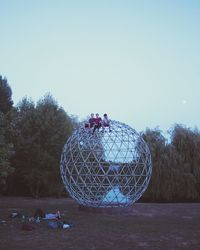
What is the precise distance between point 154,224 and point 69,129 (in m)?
16.0

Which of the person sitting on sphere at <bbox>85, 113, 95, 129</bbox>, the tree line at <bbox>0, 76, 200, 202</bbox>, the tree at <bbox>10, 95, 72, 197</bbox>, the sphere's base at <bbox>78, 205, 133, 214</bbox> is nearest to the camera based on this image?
the sphere's base at <bbox>78, 205, 133, 214</bbox>

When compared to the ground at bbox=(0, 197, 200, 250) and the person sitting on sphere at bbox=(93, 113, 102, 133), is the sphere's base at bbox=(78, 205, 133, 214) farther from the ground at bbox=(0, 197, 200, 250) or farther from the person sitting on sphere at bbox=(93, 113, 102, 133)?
the person sitting on sphere at bbox=(93, 113, 102, 133)

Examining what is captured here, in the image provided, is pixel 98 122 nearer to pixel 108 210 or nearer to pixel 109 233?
pixel 108 210

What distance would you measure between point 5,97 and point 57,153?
7.44 metres

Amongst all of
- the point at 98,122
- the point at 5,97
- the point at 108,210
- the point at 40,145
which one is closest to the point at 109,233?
the point at 108,210

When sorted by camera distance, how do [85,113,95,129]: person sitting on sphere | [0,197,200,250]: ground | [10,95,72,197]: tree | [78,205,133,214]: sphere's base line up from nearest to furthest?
[0,197,200,250]: ground
[78,205,133,214]: sphere's base
[85,113,95,129]: person sitting on sphere
[10,95,72,197]: tree

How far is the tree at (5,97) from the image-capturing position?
101 ft

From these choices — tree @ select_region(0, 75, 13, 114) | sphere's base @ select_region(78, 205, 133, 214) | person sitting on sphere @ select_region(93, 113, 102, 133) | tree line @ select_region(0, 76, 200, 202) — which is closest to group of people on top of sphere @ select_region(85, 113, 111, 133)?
person sitting on sphere @ select_region(93, 113, 102, 133)

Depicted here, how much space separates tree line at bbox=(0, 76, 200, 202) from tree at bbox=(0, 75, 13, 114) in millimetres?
95

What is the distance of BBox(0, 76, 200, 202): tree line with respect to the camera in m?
27.2

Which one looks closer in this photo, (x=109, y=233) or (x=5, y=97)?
(x=109, y=233)

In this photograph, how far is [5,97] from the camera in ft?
104

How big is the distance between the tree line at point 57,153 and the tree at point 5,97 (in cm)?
10

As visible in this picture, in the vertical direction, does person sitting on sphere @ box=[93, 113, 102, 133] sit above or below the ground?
above
